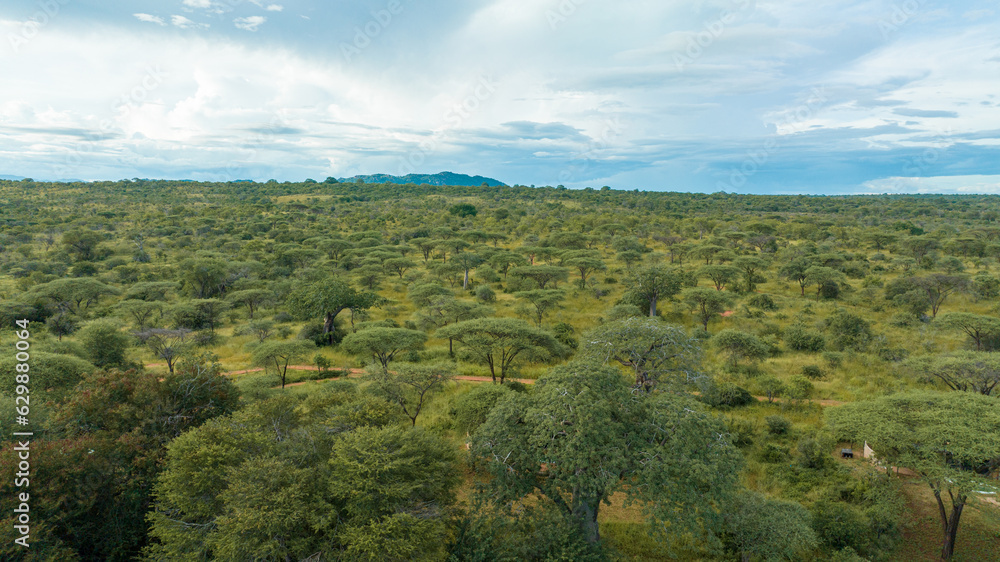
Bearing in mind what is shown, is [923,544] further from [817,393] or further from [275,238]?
[275,238]

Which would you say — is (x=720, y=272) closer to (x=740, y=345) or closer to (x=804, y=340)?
(x=804, y=340)

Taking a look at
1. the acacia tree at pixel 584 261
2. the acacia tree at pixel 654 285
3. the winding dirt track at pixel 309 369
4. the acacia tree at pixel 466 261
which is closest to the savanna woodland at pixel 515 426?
the acacia tree at pixel 654 285

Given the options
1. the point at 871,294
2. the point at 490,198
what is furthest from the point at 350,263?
the point at 490,198

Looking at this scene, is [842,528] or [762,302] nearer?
[842,528]

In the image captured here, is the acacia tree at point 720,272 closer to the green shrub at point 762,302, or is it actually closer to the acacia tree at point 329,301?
the green shrub at point 762,302

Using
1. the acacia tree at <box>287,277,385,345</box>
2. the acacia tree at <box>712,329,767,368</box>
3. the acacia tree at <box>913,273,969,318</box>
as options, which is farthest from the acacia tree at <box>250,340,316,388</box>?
the acacia tree at <box>913,273,969,318</box>

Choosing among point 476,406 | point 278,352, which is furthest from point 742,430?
point 278,352
